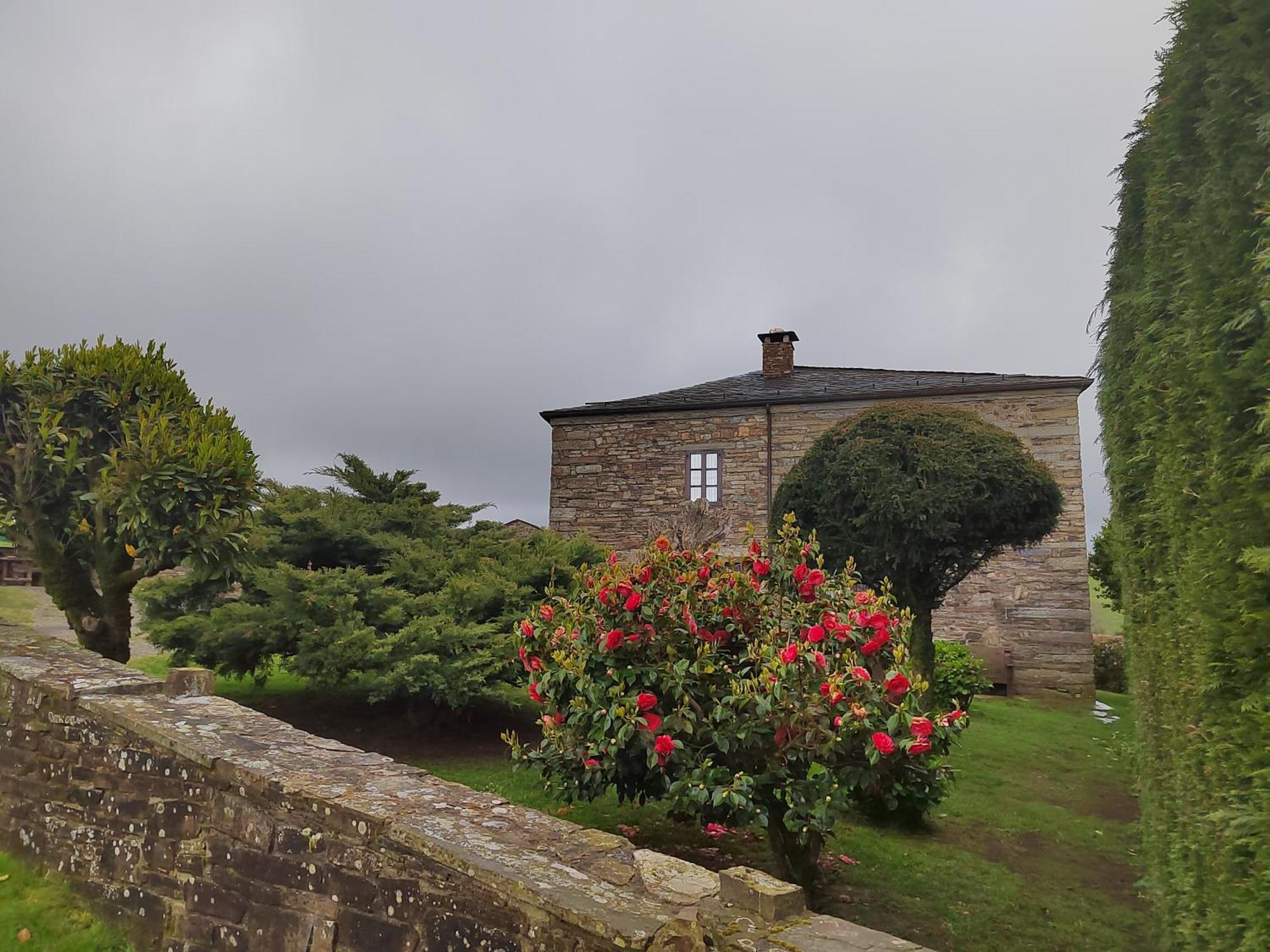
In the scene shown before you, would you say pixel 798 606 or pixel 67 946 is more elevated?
pixel 798 606

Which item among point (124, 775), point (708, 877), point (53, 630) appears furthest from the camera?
point (53, 630)

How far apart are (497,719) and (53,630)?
9448 millimetres

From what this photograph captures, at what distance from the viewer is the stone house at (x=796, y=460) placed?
13531 mm

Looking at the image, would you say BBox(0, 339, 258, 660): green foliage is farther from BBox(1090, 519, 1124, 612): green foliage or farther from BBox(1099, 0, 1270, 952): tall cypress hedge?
BBox(1090, 519, 1124, 612): green foliage

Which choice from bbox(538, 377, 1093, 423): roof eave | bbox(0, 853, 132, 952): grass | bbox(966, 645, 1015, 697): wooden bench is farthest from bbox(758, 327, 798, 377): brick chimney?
bbox(0, 853, 132, 952): grass

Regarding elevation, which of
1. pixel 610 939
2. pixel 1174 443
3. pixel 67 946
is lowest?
pixel 67 946

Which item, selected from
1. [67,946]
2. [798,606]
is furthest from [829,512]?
[67,946]

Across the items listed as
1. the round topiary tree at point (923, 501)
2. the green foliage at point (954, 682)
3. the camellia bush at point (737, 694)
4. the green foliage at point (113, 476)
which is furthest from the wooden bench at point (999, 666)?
the green foliage at point (113, 476)

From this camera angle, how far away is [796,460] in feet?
49.2

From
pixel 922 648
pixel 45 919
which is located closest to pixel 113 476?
pixel 45 919

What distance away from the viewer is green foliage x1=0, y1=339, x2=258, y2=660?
6.16 meters

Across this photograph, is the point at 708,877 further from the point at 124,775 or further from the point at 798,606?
the point at 124,775

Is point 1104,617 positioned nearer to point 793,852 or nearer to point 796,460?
point 796,460

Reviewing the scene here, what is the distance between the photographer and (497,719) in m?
8.56
